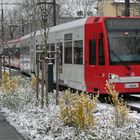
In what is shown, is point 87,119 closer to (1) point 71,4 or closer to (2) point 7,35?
(1) point 71,4

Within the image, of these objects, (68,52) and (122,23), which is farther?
(68,52)

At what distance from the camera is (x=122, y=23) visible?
18.5m

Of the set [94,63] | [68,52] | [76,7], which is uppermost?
[76,7]

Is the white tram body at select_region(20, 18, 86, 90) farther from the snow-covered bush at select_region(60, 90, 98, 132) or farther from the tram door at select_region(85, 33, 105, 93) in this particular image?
the snow-covered bush at select_region(60, 90, 98, 132)

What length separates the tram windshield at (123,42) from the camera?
1797cm

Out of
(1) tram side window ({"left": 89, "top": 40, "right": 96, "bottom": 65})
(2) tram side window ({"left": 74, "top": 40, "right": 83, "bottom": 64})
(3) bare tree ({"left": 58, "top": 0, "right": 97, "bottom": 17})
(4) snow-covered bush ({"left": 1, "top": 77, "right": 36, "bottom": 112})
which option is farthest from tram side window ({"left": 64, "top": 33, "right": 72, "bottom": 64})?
(3) bare tree ({"left": 58, "top": 0, "right": 97, "bottom": 17})

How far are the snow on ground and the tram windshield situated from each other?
409cm

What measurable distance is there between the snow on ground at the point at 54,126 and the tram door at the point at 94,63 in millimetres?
3704

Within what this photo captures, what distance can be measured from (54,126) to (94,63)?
8.37 m

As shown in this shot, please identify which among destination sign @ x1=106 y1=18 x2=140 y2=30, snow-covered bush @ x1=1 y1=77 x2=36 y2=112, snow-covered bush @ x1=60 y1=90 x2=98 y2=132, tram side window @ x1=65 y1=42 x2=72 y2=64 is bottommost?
snow-covered bush @ x1=1 y1=77 x2=36 y2=112

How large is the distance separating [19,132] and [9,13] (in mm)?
53127

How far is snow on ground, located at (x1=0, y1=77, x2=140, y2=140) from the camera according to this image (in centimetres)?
877

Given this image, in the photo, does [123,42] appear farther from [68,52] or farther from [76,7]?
[76,7]

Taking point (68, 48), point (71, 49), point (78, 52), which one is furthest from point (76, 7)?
point (78, 52)
